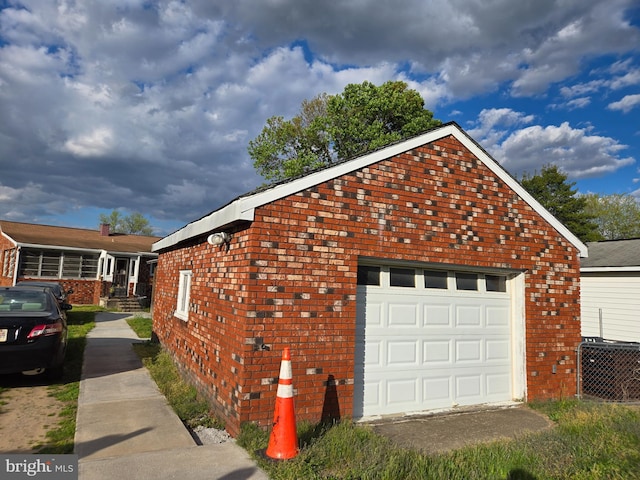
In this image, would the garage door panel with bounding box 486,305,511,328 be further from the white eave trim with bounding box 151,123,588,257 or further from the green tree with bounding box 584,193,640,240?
the green tree with bounding box 584,193,640,240

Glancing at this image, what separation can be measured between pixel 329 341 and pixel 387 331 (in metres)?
1.12

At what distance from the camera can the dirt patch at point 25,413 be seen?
467 centimetres

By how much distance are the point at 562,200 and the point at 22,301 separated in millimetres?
33319

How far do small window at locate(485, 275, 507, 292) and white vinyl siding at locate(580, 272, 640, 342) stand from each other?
696 cm

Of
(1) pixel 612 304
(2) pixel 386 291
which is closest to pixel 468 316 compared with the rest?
(2) pixel 386 291

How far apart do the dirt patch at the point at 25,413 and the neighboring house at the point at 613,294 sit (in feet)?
44.0

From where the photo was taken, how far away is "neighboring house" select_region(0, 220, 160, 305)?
22.0 meters

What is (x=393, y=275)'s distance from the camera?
20.3 feet

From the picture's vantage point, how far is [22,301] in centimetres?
759

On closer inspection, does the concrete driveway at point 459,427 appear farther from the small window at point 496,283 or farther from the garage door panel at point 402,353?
the small window at point 496,283

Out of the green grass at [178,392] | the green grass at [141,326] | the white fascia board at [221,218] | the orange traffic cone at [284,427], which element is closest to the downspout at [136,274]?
the green grass at [141,326]

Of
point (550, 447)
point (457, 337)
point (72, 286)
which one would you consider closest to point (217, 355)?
point (457, 337)

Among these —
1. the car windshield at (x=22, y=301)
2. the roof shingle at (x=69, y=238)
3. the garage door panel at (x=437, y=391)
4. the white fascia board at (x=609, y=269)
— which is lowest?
the garage door panel at (x=437, y=391)

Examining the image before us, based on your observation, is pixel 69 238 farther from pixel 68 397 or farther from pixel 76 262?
pixel 68 397
